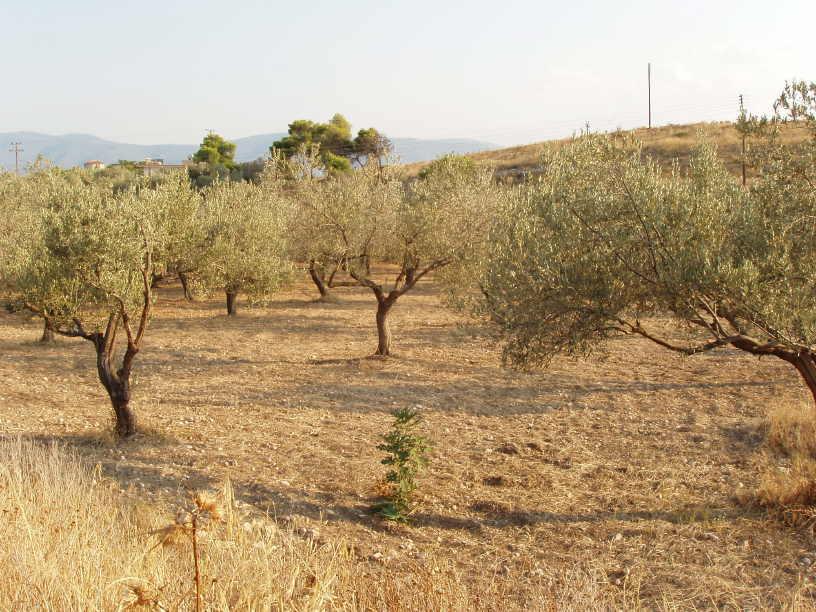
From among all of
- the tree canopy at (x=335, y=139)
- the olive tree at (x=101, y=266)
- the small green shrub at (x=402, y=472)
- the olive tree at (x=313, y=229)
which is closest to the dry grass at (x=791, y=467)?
the small green shrub at (x=402, y=472)

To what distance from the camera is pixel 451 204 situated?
1706 centimetres

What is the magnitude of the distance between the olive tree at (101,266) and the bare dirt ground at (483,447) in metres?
1.83

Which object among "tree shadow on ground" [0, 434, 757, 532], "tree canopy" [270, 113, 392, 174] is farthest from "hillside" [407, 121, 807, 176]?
"tree shadow on ground" [0, 434, 757, 532]

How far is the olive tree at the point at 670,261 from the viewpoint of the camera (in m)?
7.21

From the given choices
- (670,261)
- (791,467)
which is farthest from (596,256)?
(791,467)

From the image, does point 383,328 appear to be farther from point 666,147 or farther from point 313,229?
point 666,147

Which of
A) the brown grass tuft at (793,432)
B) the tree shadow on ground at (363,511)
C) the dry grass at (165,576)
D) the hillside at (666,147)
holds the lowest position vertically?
the tree shadow on ground at (363,511)

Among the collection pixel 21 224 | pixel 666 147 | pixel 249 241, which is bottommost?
pixel 249 241

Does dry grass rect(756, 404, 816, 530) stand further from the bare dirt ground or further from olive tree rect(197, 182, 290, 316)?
olive tree rect(197, 182, 290, 316)

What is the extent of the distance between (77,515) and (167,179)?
951cm

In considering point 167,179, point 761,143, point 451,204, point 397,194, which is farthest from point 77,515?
point 397,194

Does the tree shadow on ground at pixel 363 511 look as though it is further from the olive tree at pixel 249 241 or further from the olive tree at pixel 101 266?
the olive tree at pixel 249 241

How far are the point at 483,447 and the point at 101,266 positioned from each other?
22.4ft

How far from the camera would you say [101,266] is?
34.1 ft
